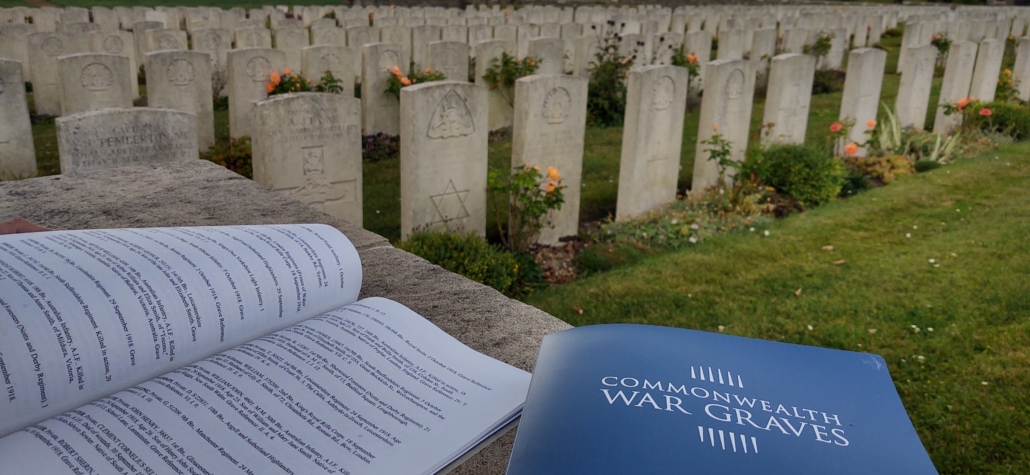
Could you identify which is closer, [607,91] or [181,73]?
[181,73]

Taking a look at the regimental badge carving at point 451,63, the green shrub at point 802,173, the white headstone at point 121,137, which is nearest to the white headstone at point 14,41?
the regimental badge carving at point 451,63

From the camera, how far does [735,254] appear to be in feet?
16.1

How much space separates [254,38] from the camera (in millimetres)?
10445

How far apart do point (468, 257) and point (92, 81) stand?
12.8 ft

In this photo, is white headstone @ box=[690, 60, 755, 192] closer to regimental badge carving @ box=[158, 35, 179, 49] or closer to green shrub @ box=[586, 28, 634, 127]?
green shrub @ box=[586, 28, 634, 127]

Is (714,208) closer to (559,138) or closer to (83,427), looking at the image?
(559,138)

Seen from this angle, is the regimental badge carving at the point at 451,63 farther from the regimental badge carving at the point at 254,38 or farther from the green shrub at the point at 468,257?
the green shrub at the point at 468,257

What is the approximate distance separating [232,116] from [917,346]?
20.2 ft

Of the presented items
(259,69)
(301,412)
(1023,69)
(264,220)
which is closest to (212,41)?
(259,69)

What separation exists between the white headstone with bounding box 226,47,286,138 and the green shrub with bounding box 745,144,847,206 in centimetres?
455

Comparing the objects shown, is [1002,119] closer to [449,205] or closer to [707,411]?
[449,205]

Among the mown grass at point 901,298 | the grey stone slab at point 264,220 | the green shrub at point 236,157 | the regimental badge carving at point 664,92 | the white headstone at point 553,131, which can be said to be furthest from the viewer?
the regimental badge carving at point 664,92

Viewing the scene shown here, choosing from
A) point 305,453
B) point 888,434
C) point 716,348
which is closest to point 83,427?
point 305,453

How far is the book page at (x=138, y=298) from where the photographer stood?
2.78 ft
